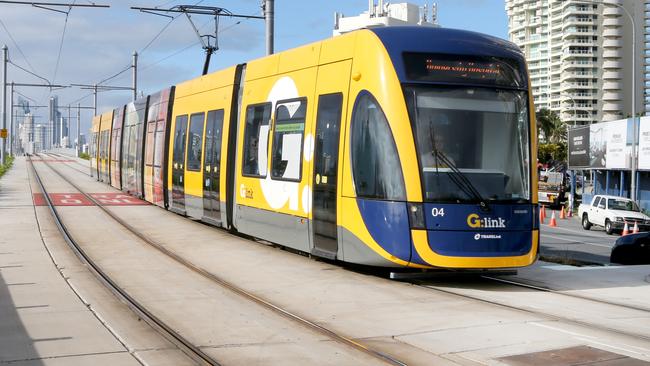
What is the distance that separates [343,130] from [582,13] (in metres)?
143

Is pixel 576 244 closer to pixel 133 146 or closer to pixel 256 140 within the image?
pixel 256 140

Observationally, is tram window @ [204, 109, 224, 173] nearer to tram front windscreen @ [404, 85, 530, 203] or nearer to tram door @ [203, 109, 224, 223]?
tram door @ [203, 109, 224, 223]

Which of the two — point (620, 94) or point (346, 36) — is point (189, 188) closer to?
point (346, 36)

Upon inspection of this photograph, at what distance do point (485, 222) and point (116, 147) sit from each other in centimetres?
2450

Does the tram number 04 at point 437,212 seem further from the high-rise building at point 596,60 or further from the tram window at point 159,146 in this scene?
the high-rise building at point 596,60

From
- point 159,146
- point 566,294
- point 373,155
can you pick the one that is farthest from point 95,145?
point 566,294

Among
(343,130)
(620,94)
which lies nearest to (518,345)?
(343,130)

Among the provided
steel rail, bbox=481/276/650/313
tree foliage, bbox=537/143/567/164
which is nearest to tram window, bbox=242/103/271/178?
steel rail, bbox=481/276/650/313

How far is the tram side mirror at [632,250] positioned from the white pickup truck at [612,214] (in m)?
13.6

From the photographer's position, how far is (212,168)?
17.5 meters

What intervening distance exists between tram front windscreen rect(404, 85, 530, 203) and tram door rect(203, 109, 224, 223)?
7371mm

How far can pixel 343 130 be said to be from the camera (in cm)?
1135

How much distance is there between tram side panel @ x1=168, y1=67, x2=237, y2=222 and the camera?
666 inches

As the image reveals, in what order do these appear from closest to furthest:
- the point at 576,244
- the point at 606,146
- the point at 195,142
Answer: the point at 195,142 < the point at 576,244 < the point at 606,146
